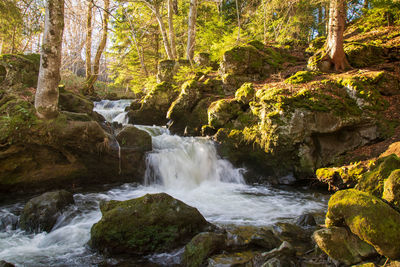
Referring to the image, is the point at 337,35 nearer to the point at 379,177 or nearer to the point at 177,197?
the point at 379,177

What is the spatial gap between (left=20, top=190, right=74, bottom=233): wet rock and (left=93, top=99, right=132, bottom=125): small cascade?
25.7ft

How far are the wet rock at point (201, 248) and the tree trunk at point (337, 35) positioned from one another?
9.16m

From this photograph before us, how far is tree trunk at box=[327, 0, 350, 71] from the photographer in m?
9.54

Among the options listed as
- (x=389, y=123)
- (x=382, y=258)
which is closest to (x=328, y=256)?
(x=382, y=258)

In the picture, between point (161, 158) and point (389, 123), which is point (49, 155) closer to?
point (161, 158)

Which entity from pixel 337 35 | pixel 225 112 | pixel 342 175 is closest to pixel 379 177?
pixel 342 175

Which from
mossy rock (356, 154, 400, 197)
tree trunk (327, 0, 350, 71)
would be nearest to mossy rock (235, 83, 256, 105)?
tree trunk (327, 0, 350, 71)

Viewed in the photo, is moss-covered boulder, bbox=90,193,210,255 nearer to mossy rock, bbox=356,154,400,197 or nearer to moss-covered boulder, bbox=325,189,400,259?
moss-covered boulder, bbox=325,189,400,259

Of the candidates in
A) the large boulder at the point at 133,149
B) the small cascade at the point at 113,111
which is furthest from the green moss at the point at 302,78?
the small cascade at the point at 113,111

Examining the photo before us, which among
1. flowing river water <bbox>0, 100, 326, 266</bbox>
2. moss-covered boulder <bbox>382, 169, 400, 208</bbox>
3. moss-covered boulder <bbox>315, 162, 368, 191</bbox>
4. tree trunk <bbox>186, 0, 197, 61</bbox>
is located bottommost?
flowing river water <bbox>0, 100, 326, 266</bbox>

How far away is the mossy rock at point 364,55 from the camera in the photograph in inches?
402

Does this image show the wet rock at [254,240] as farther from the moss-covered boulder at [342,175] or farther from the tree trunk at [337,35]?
the tree trunk at [337,35]

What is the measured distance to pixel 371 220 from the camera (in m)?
3.21

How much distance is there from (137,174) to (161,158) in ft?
3.39
